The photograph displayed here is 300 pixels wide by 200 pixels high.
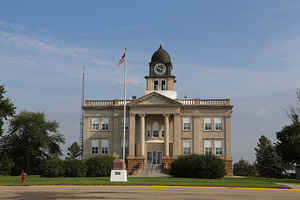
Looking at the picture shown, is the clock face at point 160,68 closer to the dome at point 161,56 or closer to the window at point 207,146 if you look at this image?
the dome at point 161,56

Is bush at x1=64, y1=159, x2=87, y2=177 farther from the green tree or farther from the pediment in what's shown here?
the green tree

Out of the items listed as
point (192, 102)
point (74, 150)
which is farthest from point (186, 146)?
point (74, 150)

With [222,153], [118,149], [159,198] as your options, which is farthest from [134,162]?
[159,198]

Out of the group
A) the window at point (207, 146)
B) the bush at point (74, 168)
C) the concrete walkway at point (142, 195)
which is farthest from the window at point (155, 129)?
the concrete walkway at point (142, 195)

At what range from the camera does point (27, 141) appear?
67.2m

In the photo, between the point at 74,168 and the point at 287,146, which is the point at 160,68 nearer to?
the point at 287,146

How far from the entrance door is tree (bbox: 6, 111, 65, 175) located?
17.6m

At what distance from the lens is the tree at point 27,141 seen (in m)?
66.9

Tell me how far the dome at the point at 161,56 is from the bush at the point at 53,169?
25.1 metres

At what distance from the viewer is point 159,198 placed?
2122cm

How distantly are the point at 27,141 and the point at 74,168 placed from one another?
61.1 feet

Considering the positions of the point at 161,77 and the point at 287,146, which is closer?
the point at 287,146

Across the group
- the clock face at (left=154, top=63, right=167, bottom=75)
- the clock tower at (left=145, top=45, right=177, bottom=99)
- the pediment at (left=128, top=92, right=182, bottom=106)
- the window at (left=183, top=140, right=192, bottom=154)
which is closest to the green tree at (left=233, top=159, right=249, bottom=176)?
the window at (left=183, top=140, right=192, bottom=154)

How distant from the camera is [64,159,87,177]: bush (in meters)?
51.9
